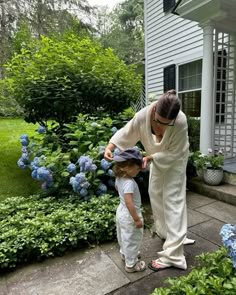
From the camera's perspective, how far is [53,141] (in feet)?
12.7

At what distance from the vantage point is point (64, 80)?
3.94 metres

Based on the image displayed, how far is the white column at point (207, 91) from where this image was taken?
3.47 m

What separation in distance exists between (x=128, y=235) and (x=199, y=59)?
4792 millimetres

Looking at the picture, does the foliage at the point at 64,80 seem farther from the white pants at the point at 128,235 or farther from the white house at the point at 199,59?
the white pants at the point at 128,235

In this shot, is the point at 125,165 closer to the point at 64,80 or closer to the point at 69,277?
the point at 69,277

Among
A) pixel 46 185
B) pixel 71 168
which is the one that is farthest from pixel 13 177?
pixel 71 168

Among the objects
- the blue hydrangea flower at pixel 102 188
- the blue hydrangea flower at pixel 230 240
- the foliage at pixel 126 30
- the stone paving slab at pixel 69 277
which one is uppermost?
the foliage at pixel 126 30

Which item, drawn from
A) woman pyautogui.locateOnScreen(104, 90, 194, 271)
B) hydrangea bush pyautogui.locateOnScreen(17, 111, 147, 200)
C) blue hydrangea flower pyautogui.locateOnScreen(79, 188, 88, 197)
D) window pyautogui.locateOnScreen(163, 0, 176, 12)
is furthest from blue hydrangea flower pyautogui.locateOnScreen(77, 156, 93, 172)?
window pyautogui.locateOnScreen(163, 0, 176, 12)

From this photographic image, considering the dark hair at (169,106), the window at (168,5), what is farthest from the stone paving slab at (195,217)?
the window at (168,5)

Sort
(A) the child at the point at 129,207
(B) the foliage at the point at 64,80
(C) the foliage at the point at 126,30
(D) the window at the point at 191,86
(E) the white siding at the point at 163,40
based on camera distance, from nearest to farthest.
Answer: (A) the child at the point at 129,207
(B) the foliage at the point at 64,80
(D) the window at the point at 191,86
(E) the white siding at the point at 163,40
(C) the foliage at the point at 126,30

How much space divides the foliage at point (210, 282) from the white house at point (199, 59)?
254cm

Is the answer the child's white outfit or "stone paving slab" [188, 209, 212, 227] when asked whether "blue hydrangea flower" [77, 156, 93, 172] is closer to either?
the child's white outfit

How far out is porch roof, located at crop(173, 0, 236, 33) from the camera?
10.2 ft

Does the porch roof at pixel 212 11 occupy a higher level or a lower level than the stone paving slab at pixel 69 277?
higher
